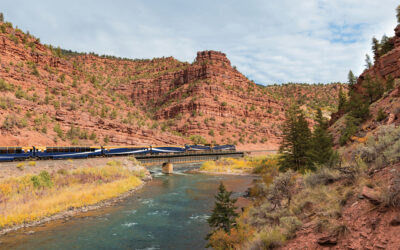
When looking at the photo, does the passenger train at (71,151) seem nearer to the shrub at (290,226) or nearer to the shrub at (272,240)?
the shrub at (272,240)

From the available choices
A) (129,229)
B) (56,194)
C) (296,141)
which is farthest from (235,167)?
(129,229)

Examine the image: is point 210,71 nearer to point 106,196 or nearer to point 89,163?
point 89,163

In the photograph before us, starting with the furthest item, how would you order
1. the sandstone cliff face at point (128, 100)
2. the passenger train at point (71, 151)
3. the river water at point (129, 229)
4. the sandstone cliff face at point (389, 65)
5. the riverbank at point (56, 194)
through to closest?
the sandstone cliff face at point (128, 100) < the sandstone cliff face at point (389, 65) < the passenger train at point (71, 151) < the riverbank at point (56, 194) < the river water at point (129, 229)

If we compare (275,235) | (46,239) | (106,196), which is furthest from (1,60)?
(275,235)

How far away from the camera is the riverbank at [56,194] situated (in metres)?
18.2

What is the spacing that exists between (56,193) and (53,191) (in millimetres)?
665

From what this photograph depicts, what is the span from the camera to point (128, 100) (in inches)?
4444

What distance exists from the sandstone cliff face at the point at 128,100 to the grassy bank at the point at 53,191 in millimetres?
20516

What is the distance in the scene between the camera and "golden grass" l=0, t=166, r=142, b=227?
1858 cm

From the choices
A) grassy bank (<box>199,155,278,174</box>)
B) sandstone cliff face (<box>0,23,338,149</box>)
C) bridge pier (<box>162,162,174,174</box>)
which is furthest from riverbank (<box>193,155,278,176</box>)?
sandstone cliff face (<box>0,23,338,149</box>)

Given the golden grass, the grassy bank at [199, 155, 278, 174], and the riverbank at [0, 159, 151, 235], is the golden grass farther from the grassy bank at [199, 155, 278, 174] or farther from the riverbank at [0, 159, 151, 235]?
the grassy bank at [199, 155, 278, 174]

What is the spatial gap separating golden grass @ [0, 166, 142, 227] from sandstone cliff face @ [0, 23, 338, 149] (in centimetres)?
2067

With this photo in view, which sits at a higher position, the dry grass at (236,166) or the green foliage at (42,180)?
the green foliage at (42,180)

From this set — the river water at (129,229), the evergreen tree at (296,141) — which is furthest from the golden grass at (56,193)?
the evergreen tree at (296,141)
